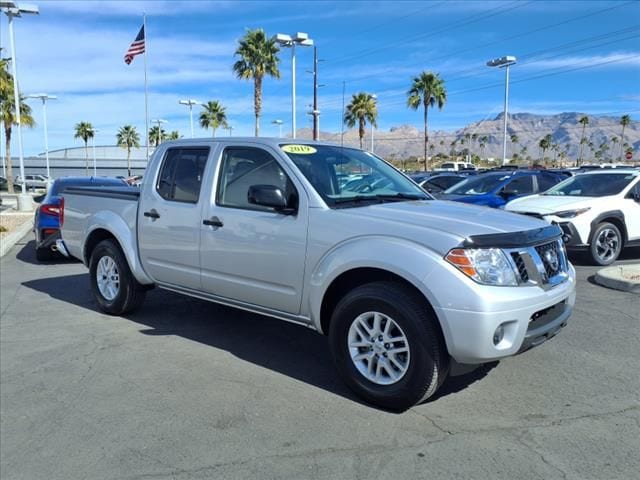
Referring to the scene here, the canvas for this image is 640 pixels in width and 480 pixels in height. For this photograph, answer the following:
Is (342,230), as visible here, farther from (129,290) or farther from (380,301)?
(129,290)

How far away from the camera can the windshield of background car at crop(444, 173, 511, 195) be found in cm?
1248

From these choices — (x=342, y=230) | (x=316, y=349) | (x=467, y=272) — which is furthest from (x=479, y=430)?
(x=316, y=349)

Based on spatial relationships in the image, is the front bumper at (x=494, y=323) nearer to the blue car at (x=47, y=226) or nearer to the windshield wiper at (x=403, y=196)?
the windshield wiper at (x=403, y=196)

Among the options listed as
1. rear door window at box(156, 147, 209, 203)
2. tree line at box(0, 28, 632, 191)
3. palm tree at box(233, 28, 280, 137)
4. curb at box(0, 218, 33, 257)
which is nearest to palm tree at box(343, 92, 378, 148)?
tree line at box(0, 28, 632, 191)

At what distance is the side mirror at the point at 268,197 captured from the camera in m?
4.34

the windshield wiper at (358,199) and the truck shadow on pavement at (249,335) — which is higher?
the windshield wiper at (358,199)

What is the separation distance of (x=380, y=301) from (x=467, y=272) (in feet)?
2.05

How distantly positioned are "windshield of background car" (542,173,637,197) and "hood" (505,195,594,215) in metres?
0.33

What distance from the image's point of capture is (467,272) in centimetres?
358

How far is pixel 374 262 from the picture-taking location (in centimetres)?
388

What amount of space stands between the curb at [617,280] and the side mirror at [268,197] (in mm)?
5176

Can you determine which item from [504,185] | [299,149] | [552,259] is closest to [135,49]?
[504,185]

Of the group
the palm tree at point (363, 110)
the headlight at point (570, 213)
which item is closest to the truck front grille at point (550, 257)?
the headlight at point (570, 213)

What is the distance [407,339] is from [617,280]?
5029 millimetres
